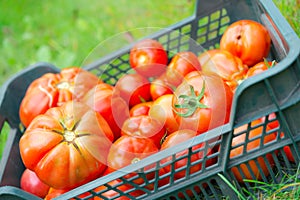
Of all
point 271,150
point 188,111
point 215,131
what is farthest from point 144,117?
point 271,150

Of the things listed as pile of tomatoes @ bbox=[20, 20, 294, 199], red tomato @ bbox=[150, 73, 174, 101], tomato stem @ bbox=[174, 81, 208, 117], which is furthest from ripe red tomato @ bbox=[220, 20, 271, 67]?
tomato stem @ bbox=[174, 81, 208, 117]

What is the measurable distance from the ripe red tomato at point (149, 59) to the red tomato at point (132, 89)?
0.05 metres

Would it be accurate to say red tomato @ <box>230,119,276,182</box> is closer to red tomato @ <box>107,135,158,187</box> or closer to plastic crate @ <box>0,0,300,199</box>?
plastic crate @ <box>0,0,300,199</box>

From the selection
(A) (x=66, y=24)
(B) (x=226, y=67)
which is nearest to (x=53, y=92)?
(B) (x=226, y=67)

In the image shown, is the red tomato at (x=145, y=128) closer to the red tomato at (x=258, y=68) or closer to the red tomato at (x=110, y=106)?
the red tomato at (x=110, y=106)

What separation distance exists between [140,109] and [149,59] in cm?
22

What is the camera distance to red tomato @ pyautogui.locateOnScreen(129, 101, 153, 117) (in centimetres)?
156

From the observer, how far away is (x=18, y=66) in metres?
2.75

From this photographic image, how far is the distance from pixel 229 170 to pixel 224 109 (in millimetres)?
158

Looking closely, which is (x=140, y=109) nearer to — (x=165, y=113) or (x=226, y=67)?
(x=165, y=113)

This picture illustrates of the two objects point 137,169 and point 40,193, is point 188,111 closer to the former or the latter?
point 137,169

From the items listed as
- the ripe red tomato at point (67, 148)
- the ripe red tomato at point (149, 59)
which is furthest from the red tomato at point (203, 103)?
the ripe red tomato at point (149, 59)

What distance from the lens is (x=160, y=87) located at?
1.62 m

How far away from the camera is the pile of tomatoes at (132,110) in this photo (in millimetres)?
1352
